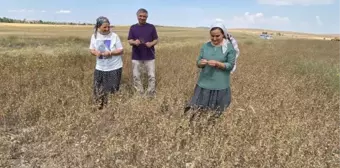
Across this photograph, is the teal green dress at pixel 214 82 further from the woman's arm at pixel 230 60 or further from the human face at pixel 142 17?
the human face at pixel 142 17

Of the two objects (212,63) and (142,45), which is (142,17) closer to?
(142,45)

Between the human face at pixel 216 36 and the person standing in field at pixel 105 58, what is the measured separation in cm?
177

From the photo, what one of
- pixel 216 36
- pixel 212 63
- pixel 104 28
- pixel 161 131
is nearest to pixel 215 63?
pixel 212 63

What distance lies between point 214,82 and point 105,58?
1.84 metres

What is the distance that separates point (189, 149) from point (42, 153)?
1396 millimetres

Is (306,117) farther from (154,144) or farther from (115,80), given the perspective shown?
(115,80)


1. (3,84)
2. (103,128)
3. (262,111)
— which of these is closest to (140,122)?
(103,128)

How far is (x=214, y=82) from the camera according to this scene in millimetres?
4270

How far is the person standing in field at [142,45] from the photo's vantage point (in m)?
5.93

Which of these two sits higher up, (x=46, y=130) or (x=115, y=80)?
(x=115, y=80)

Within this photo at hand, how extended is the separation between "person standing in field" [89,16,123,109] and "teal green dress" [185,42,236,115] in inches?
59.4

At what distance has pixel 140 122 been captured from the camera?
13.7ft

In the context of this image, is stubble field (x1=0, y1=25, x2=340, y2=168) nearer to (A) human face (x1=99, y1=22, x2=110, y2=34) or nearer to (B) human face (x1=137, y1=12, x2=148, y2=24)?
(A) human face (x1=99, y1=22, x2=110, y2=34)

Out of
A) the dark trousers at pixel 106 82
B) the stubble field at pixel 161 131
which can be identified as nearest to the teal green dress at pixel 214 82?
the stubble field at pixel 161 131
